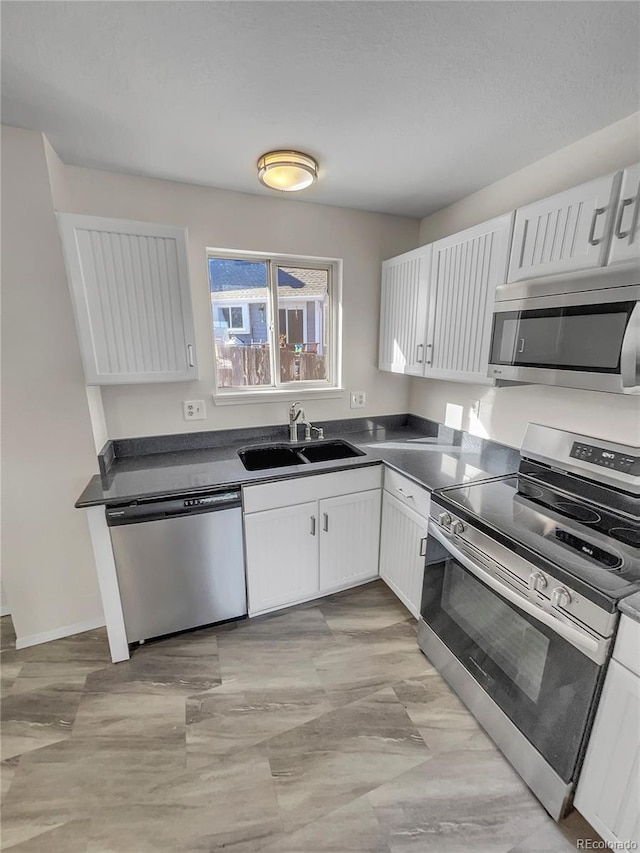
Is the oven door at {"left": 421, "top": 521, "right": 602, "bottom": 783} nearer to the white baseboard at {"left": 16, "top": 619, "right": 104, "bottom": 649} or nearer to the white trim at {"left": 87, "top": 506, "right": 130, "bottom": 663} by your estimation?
the white trim at {"left": 87, "top": 506, "right": 130, "bottom": 663}

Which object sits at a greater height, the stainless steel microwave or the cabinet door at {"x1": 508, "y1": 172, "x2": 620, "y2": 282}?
the cabinet door at {"x1": 508, "y1": 172, "x2": 620, "y2": 282}

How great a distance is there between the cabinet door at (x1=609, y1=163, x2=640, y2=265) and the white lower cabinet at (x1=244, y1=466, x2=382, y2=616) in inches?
56.0

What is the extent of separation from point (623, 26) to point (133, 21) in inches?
52.7

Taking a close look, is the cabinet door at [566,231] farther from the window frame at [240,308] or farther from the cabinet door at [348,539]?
the window frame at [240,308]

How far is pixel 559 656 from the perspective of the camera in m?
1.12

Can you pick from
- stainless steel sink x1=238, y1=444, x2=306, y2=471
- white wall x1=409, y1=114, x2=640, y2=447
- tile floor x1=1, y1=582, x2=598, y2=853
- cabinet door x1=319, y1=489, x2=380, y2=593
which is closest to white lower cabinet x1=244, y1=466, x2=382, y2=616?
cabinet door x1=319, y1=489, x2=380, y2=593

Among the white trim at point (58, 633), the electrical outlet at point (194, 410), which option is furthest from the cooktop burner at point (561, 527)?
the white trim at point (58, 633)

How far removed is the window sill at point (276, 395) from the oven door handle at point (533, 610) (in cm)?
125

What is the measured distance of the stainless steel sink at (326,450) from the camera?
2.41 m

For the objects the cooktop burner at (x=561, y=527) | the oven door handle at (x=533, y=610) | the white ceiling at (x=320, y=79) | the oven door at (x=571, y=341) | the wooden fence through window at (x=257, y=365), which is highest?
the white ceiling at (x=320, y=79)

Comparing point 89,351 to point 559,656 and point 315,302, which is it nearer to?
point 315,302

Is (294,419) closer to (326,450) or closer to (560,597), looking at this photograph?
(326,450)

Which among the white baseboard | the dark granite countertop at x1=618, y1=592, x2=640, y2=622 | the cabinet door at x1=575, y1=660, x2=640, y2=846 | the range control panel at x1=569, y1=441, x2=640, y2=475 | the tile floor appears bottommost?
the tile floor

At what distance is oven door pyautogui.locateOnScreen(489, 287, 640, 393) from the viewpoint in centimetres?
116
